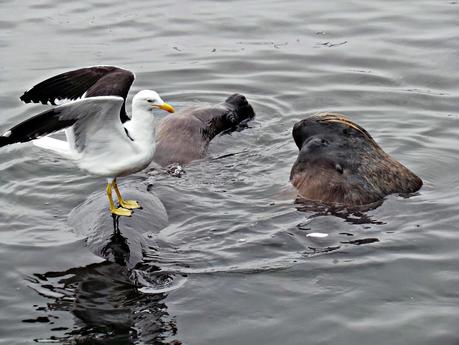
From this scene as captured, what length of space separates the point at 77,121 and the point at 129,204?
0.94 metres

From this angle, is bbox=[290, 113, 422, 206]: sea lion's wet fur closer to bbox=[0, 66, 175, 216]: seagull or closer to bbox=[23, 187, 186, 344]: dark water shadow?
bbox=[23, 187, 186, 344]: dark water shadow

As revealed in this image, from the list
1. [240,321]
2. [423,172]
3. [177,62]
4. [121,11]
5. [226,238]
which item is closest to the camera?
[240,321]

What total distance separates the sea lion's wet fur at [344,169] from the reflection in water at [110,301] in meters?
1.80

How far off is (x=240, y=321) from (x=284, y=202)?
1949 mm

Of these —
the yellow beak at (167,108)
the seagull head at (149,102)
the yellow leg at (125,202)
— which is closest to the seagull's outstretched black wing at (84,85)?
the seagull head at (149,102)

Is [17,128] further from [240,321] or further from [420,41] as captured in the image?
[420,41]

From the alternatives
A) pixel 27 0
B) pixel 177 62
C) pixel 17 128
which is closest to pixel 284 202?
pixel 17 128

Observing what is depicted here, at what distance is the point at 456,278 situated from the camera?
6.43 m

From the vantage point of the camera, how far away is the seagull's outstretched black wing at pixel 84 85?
717 centimetres

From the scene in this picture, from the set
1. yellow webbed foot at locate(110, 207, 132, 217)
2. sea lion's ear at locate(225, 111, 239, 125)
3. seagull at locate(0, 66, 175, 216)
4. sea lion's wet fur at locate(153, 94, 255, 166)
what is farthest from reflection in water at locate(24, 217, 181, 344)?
sea lion's ear at locate(225, 111, 239, 125)

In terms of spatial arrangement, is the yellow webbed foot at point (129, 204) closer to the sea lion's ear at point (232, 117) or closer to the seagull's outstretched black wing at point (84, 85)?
the seagull's outstretched black wing at point (84, 85)

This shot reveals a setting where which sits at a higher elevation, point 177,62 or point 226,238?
point 177,62

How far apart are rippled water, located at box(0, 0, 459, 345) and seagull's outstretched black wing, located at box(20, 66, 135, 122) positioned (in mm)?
963

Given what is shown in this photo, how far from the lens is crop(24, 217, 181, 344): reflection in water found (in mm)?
5805
